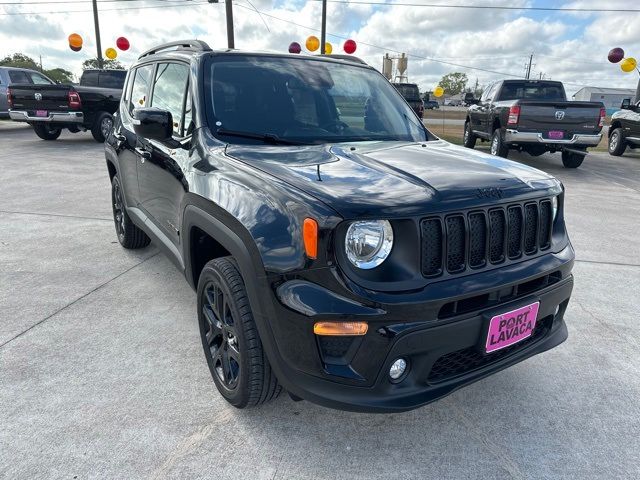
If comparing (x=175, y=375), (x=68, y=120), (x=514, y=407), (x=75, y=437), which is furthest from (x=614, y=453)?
(x=68, y=120)

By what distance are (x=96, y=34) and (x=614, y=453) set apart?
2689 centimetres

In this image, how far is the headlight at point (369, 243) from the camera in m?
1.86

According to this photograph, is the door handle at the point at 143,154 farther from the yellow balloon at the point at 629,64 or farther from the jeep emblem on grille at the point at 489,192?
the yellow balloon at the point at 629,64

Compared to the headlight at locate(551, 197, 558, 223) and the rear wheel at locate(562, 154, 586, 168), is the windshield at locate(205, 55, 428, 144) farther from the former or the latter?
the rear wheel at locate(562, 154, 586, 168)

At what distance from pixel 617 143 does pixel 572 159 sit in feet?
12.0

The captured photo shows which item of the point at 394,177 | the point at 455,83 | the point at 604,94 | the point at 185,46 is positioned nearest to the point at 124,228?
the point at 185,46

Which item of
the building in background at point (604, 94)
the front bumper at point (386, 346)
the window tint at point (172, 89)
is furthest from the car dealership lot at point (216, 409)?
the building in background at point (604, 94)

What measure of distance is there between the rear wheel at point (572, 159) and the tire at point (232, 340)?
10.1m

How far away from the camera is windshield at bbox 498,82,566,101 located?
10.9 metres

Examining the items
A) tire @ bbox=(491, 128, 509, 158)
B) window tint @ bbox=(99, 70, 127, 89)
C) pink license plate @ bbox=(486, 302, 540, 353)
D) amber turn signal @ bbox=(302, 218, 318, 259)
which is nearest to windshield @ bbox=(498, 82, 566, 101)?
tire @ bbox=(491, 128, 509, 158)

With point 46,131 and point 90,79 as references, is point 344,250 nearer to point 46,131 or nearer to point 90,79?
point 46,131

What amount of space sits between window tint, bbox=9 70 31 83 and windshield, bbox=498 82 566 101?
1408cm

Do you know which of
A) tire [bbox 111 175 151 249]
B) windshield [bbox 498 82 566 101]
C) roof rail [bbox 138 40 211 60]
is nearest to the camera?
roof rail [bbox 138 40 211 60]

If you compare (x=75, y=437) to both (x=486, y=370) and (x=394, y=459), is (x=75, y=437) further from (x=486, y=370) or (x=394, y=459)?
(x=486, y=370)
